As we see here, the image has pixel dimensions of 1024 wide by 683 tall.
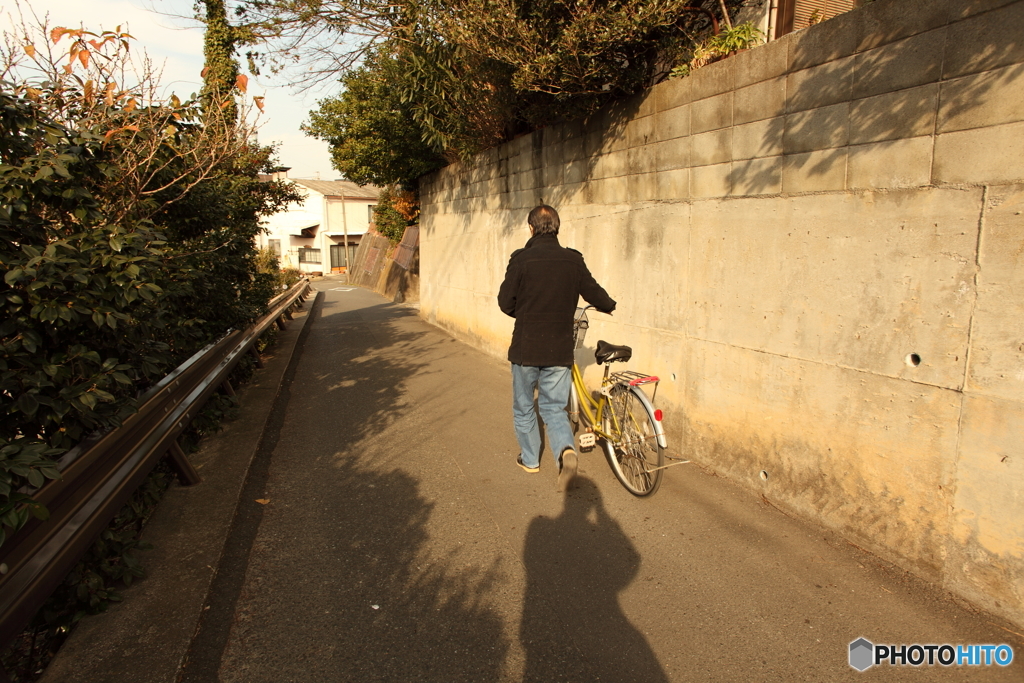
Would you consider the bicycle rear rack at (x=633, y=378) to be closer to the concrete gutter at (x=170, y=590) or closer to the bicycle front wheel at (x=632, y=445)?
the bicycle front wheel at (x=632, y=445)

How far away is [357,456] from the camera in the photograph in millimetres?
5160

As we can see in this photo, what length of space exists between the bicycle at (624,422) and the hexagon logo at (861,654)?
1501 mm

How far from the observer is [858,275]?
132 inches

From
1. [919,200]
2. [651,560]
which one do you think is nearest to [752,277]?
[919,200]

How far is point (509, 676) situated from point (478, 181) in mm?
7879

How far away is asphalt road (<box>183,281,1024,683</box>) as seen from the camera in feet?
8.64

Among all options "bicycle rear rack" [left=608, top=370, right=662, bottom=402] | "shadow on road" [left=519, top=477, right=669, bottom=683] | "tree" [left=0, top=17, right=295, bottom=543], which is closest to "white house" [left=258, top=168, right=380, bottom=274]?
"tree" [left=0, top=17, right=295, bottom=543]

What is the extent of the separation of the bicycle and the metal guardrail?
2.72 meters

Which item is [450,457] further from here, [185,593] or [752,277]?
[752,277]

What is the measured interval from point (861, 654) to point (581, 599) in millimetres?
1237

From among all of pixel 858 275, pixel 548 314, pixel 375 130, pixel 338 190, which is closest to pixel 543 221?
pixel 548 314

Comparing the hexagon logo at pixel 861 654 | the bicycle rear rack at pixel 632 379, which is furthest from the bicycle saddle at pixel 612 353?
the hexagon logo at pixel 861 654

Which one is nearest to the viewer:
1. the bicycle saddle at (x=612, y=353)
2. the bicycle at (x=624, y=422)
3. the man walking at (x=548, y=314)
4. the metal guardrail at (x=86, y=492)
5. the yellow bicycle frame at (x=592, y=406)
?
the metal guardrail at (x=86, y=492)

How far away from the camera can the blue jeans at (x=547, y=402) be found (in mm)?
4324
